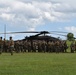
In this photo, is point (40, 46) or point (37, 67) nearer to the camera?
point (37, 67)

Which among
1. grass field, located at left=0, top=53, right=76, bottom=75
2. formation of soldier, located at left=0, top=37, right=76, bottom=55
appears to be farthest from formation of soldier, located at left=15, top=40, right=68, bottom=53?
grass field, located at left=0, top=53, right=76, bottom=75

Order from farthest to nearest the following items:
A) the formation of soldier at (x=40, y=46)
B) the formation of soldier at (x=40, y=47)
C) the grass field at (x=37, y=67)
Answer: the formation of soldier at (x=40, y=46)
the formation of soldier at (x=40, y=47)
the grass field at (x=37, y=67)

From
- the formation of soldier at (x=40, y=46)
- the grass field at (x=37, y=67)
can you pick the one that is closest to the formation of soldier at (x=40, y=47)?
the formation of soldier at (x=40, y=46)

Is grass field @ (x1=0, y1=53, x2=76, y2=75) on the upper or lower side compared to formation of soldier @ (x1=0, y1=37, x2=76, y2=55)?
lower

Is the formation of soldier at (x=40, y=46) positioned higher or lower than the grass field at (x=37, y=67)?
higher

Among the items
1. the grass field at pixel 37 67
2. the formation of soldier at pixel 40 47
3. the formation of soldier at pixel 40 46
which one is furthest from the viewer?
the formation of soldier at pixel 40 46

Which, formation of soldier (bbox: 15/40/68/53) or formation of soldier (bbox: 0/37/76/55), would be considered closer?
formation of soldier (bbox: 0/37/76/55)

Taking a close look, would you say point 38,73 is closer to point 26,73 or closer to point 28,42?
point 26,73

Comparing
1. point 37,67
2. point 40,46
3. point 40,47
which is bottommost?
point 37,67

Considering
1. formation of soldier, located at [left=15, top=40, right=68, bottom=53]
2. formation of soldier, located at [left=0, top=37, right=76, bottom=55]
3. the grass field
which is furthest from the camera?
formation of soldier, located at [left=15, top=40, right=68, bottom=53]

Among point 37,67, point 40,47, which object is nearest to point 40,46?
point 40,47

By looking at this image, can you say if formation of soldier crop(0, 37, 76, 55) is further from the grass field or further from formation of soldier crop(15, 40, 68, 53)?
the grass field

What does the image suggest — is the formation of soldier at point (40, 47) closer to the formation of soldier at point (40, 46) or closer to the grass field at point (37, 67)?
the formation of soldier at point (40, 46)

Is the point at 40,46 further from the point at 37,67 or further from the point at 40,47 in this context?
the point at 37,67
